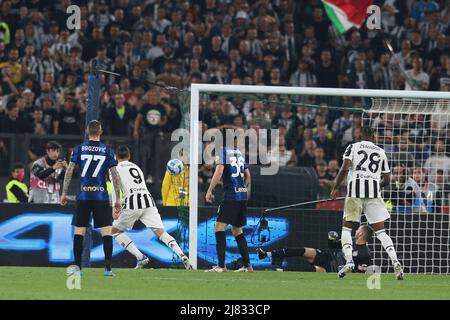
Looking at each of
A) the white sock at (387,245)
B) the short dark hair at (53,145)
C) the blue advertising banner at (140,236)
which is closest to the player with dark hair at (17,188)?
the short dark hair at (53,145)

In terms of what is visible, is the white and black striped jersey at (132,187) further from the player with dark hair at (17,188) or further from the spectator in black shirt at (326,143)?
the spectator in black shirt at (326,143)

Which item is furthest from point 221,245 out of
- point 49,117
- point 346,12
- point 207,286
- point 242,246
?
point 346,12

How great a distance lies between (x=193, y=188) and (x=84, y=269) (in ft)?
7.08

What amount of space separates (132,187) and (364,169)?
365cm

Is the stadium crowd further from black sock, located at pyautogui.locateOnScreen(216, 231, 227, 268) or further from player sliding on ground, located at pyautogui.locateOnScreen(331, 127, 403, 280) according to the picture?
player sliding on ground, located at pyautogui.locateOnScreen(331, 127, 403, 280)

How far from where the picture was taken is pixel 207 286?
14.4 meters

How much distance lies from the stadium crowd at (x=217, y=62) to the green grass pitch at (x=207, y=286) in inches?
191

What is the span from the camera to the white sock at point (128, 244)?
18125 millimetres

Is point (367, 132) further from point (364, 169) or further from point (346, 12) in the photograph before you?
point (346, 12)

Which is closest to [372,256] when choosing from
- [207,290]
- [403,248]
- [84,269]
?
[403,248]

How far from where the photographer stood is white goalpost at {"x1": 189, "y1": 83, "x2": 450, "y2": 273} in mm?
18797

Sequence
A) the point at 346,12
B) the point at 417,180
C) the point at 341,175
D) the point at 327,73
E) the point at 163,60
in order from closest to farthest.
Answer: the point at 341,175 < the point at 417,180 < the point at 346,12 < the point at 163,60 < the point at 327,73

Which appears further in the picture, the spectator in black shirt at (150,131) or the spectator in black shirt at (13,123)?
the spectator in black shirt at (13,123)
